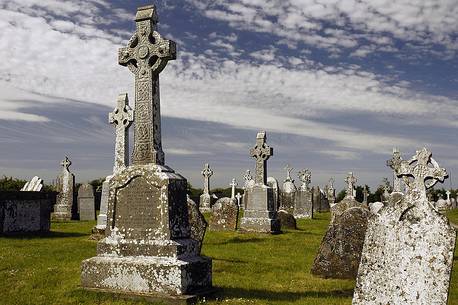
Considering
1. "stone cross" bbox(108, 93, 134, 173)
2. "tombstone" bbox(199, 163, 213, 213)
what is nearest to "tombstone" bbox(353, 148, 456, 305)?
"stone cross" bbox(108, 93, 134, 173)

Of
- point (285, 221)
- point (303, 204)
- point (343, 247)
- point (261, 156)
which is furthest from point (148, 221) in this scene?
point (303, 204)

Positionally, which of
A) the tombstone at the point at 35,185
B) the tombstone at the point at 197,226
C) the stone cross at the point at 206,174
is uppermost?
the stone cross at the point at 206,174

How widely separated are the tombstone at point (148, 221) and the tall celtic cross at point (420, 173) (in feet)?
13.3


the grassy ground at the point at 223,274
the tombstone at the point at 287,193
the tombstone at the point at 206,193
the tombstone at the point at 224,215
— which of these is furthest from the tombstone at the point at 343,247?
the tombstone at the point at 287,193

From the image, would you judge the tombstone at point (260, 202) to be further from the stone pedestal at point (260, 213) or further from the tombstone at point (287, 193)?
the tombstone at point (287, 193)

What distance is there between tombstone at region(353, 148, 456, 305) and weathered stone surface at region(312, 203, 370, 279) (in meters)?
5.18

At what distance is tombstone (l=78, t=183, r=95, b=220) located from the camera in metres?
28.1

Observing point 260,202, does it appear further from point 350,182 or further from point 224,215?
point 350,182

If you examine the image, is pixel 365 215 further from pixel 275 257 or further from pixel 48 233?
pixel 48 233

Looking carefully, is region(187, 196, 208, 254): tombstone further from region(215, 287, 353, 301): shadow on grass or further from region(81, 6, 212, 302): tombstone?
region(81, 6, 212, 302): tombstone

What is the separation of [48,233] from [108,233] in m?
11.5

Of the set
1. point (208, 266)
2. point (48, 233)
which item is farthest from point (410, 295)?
point (48, 233)

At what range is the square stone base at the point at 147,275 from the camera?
8.25 meters

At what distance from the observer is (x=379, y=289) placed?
5.75 m
